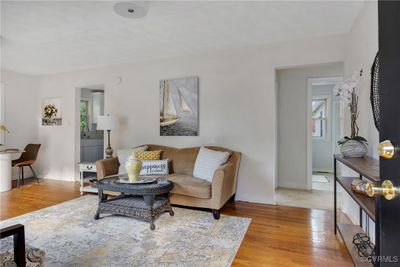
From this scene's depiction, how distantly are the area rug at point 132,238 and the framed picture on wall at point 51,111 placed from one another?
2766 millimetres

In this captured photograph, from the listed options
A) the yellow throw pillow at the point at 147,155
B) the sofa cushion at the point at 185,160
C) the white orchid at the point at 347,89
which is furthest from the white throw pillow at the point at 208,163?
the white orchid at the point at 347,89

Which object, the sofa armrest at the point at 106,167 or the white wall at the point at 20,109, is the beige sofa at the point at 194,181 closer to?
the sofa armrest at the point at 106,167

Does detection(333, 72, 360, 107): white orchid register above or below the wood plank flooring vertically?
above

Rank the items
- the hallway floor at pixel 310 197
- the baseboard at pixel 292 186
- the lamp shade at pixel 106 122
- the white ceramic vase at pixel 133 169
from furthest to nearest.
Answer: the baseboard at pixel 292 186
the lamp shade at pixel 106 122
the hallway floor at pixel 310 197
the white ceramic vase at pixel 133 169

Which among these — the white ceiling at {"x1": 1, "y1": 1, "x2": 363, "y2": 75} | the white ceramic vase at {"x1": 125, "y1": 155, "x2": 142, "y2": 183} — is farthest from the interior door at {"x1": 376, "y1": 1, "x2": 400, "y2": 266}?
the white ceramic vase at {"x1": 125, "y1": 155, "x2": 142, "y2": 183}

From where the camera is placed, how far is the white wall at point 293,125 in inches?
170

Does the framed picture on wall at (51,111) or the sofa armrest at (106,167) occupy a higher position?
the framed picture on wall at (51,111)

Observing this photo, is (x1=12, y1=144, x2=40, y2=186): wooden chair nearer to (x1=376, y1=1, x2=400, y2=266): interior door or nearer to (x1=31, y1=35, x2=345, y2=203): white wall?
(x1=31, y1=35, x2=345, y2=203): white wall

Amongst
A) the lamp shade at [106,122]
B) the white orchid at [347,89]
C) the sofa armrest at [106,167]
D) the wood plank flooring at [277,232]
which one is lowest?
the wood plank flooring at [277,232]

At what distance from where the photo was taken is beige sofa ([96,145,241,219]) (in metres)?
2.87

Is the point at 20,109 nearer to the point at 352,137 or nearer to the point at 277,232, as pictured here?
the point at 277,232

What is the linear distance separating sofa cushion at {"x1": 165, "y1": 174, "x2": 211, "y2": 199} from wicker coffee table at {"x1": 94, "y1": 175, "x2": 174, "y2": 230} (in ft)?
0.64

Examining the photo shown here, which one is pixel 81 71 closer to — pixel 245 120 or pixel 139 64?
pixel 139 64

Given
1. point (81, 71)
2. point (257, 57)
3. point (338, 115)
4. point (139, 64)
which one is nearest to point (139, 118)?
point (139, 64)
